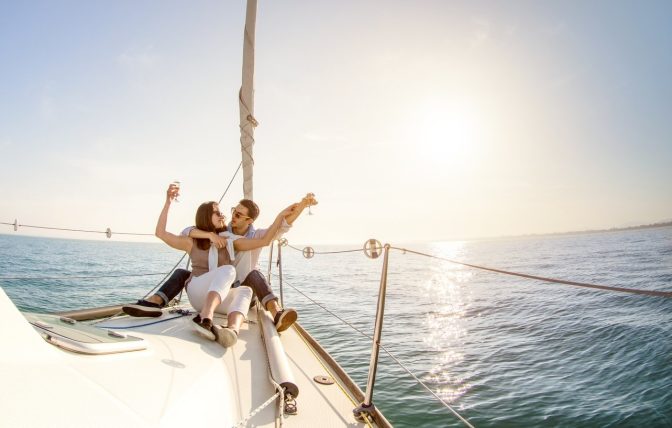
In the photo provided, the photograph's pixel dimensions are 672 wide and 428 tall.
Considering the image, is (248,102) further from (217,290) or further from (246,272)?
(217,290)

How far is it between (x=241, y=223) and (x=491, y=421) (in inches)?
152

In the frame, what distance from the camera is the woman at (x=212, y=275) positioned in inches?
103

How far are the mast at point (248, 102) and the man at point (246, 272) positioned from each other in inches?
36.8

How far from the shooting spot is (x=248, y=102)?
4.42m

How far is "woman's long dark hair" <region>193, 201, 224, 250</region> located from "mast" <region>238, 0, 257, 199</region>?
1144 mm

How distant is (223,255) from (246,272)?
1.05ft

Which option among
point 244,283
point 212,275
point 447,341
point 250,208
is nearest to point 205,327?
point 212,275

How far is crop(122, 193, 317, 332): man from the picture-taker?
3244mm

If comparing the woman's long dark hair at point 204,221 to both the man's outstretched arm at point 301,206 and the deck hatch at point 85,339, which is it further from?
the deck hatch at point 85,339

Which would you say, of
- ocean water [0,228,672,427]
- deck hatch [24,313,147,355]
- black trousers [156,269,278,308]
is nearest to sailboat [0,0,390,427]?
deck hatch [24,313,147,355]

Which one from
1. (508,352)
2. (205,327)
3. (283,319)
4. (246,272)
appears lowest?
(508,352)

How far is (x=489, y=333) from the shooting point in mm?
8953

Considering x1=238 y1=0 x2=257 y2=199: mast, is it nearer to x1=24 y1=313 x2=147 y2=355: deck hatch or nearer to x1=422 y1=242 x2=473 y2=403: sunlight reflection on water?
x1=24 y1=313 x2=147 y2=355: deck hatch

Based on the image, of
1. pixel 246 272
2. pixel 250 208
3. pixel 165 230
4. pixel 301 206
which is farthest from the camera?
pixel 250 208
